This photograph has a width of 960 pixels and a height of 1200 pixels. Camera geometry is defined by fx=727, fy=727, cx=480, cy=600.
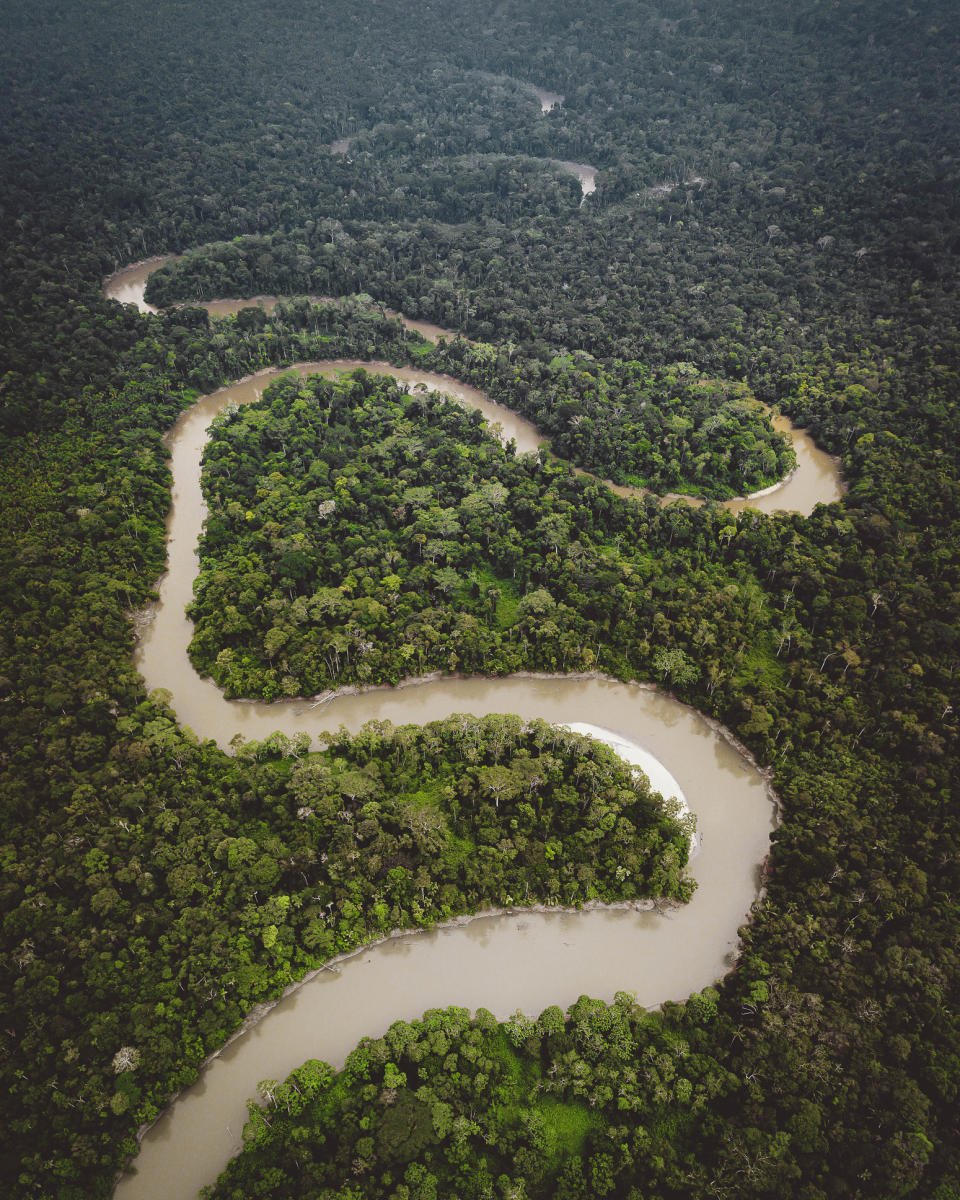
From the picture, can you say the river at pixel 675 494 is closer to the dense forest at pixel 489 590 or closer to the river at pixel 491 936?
the dense forest at pixel 489 590

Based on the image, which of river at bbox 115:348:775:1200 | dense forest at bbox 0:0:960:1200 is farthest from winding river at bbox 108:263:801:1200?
dense forest at bbox 0:0:960:1200

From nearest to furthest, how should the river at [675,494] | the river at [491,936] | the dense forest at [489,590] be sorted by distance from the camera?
the dense forest at [489,590], the river at [491,936], the river at [675,494]

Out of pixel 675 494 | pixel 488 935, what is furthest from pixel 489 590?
pixel 488 935

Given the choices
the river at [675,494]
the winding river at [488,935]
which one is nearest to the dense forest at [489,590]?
the winding river at [488,935]

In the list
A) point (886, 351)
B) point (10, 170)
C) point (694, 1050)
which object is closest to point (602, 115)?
point (886, 351)

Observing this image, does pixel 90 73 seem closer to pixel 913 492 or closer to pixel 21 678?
pixel 21 678

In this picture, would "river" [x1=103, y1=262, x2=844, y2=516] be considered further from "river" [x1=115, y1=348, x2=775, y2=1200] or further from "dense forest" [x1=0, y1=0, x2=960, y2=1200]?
"river" [x1=115, y1=348, x2=775, y2=1200]
